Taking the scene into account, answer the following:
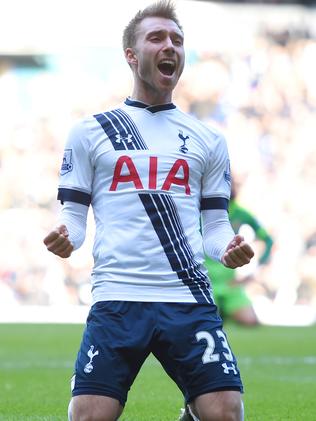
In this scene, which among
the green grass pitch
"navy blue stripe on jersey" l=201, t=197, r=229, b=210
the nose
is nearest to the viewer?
the nose

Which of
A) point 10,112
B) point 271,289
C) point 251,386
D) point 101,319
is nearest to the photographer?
point 101,319

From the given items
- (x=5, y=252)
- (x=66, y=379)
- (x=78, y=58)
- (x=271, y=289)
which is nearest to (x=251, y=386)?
(x=66, y=379)

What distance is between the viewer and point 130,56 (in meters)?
5.27

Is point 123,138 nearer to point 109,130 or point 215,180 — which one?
point 109,130

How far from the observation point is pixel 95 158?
4.97 meters

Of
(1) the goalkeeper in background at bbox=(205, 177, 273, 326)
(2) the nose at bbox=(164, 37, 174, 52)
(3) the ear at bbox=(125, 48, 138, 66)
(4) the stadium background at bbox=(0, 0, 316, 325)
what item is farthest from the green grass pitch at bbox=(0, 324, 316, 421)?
(4) the stadium background at bbox=(0, 0, 316, 325)

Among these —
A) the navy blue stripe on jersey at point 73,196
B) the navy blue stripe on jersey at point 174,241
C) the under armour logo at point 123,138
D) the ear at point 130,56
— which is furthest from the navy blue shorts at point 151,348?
the ear at point 130,56

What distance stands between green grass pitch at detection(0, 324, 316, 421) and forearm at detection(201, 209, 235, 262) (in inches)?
83.9

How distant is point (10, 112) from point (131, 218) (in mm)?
22925

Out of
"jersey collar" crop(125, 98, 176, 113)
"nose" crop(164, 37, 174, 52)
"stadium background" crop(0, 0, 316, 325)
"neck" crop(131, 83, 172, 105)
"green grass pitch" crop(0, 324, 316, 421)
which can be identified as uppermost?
"nose" crop(164, 37, 174, 52)

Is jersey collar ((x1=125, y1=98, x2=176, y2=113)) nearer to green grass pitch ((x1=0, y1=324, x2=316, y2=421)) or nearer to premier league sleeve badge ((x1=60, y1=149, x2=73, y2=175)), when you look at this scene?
premier league sleeve badge ((x1=60, y1=149, x2=73, y2=175))

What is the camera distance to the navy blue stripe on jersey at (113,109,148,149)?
16.3ft

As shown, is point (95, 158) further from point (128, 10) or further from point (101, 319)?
point (128, 10)

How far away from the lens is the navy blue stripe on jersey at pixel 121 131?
16.3 feet
